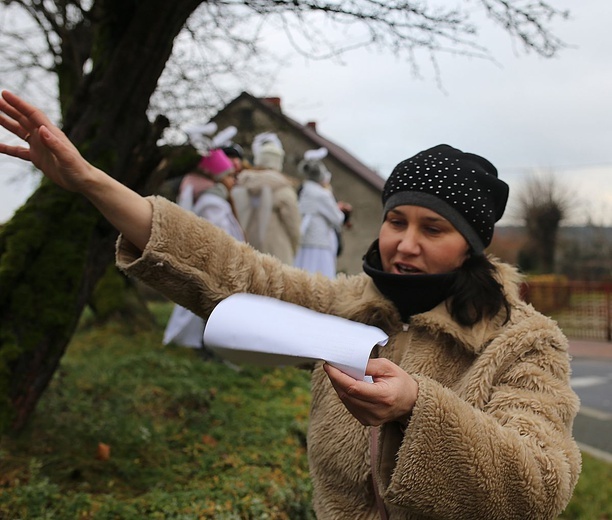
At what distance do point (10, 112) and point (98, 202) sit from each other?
36cm

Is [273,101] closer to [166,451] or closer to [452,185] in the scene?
[166,451]

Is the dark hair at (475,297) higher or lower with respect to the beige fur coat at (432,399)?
higher

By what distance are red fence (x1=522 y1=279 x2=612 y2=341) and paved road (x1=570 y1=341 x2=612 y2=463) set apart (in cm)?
123

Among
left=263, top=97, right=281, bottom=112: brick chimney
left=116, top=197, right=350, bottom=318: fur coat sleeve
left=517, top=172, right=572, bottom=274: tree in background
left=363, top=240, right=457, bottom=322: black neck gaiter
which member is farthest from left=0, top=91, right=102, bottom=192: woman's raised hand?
left=517, top=172, right=572, bottom=274: tree in background

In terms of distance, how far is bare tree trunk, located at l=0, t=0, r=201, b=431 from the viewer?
2.97m

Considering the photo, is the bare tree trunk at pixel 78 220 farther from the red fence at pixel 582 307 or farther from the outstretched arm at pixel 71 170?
the red fence at pixel 582 307

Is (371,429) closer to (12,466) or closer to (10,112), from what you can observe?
(10,112)

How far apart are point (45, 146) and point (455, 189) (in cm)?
111

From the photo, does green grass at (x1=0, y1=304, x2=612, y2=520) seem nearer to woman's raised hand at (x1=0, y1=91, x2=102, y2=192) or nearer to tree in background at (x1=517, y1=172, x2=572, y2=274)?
woman's raised hand at (x1=0, y1=91, x2=102, y2=192)

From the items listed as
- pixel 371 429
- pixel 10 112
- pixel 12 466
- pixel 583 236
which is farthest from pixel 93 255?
pixel 583 236

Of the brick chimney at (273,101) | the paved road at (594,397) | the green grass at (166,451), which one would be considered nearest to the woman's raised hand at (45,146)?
the green grass at (166,451)

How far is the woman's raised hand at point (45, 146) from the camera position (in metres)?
1.62

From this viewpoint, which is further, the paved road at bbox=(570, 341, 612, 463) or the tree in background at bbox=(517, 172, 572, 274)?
the tree in background at bbox=(517, 172, 572, 274)

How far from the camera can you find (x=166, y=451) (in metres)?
3.51
